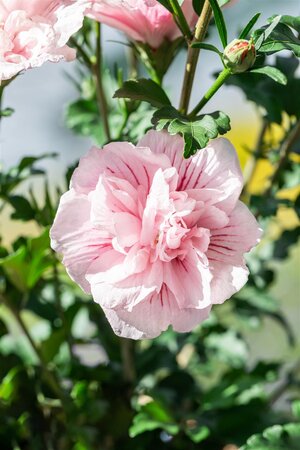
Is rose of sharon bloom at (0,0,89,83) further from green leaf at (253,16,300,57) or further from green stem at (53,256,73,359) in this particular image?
green stem at (53,256,73,359)

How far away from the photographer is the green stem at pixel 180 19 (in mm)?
468

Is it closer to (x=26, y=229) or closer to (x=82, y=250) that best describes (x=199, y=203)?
(x=82, y=250)

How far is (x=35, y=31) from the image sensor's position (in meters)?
0.46

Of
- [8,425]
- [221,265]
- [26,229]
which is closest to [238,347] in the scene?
[8,425]

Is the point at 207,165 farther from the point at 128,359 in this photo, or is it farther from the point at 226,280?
the point at 128,359

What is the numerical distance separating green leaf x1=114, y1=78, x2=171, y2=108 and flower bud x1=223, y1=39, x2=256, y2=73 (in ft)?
0.19

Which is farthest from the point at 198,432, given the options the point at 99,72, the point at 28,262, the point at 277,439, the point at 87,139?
the point at 87,139

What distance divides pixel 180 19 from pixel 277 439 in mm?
304

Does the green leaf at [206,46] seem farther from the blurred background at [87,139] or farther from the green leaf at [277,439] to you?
the blurred background at [87,139]

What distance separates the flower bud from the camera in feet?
1.41

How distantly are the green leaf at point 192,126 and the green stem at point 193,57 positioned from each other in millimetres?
32

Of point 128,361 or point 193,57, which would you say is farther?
point 128,361

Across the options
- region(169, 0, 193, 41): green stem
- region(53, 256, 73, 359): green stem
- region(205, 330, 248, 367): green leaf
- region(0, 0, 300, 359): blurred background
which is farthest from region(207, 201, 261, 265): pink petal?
region(0, 0, 300, 359): blurred background

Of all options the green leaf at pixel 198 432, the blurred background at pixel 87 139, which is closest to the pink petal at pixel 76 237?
the green leaf at pixel 198 432
